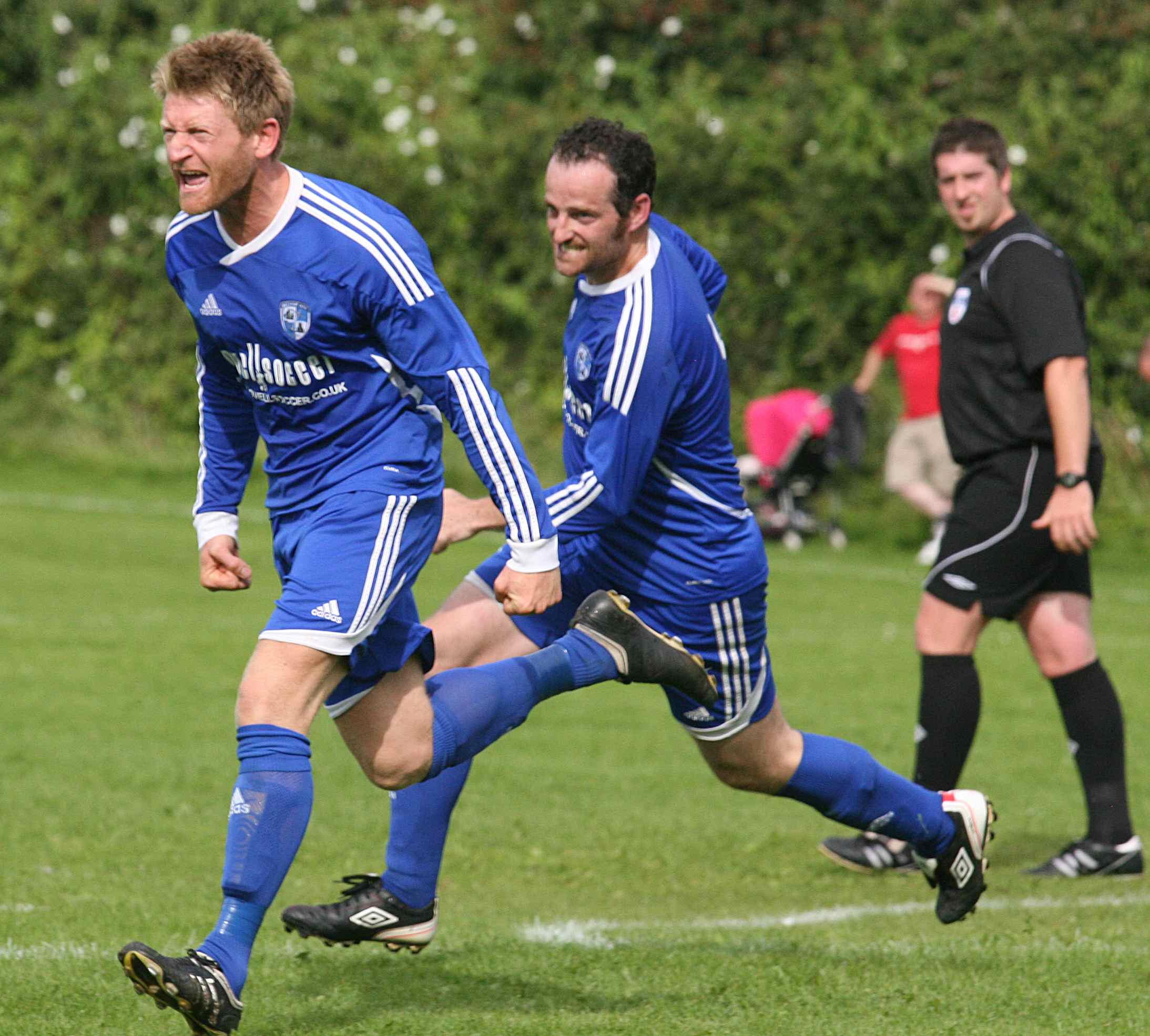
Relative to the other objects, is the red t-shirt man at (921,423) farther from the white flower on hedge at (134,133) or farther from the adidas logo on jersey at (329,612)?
the adidas logo on jersey at (329,612)

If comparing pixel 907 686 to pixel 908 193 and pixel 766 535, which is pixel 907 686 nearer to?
pixel 766 535

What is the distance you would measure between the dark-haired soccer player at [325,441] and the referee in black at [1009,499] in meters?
2.33

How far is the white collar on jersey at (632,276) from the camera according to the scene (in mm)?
4801

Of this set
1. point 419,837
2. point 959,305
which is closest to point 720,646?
point 419,837

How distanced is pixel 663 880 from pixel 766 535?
399 inches

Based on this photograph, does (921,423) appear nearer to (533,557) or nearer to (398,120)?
(398,120)

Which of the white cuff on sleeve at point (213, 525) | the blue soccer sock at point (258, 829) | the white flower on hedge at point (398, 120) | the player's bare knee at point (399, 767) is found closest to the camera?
the blue soccer sock at point (258, 829)

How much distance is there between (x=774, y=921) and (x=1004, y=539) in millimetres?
1479

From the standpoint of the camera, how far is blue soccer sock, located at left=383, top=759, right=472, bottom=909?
15.9 ft

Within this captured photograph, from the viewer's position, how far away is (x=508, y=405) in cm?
1872

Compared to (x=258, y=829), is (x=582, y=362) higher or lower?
higher

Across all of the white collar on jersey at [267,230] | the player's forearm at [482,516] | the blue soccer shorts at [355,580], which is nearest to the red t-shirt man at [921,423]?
the player's forearm at [482,516]

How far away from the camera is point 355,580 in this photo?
412cm

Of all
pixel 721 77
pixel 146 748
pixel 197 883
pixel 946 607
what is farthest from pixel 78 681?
pixel 721 77
